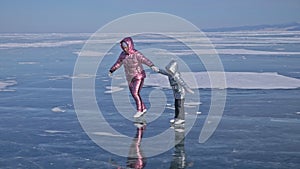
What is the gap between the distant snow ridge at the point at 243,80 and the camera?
11727mm

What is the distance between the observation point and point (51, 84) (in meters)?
12.7

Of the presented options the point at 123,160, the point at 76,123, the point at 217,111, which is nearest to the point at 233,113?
the point at 217,111

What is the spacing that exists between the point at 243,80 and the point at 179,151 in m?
7.68

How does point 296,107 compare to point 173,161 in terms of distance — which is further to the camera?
point 296,107

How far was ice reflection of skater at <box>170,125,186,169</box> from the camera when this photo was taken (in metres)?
5.09

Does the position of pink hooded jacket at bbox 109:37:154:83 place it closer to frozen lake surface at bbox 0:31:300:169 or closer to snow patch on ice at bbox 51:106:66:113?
frozen lake surface at bbox 0:31:300:169

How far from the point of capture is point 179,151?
5.69 meters

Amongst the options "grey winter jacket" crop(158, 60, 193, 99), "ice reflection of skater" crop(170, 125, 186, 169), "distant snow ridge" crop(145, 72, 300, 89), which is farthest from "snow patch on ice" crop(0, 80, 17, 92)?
"ice reflection of skater" crop(170, 125, 186, 169)

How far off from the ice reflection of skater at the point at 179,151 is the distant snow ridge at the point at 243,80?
16.2ft

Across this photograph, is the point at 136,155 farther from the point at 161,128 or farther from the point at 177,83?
the point at 177,83

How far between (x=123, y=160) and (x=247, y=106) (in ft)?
13.7

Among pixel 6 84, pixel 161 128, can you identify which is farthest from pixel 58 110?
pixel 6 84

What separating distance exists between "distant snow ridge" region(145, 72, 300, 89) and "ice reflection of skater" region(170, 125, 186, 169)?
4.95 m

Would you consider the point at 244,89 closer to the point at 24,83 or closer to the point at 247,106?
the point at 247,106
